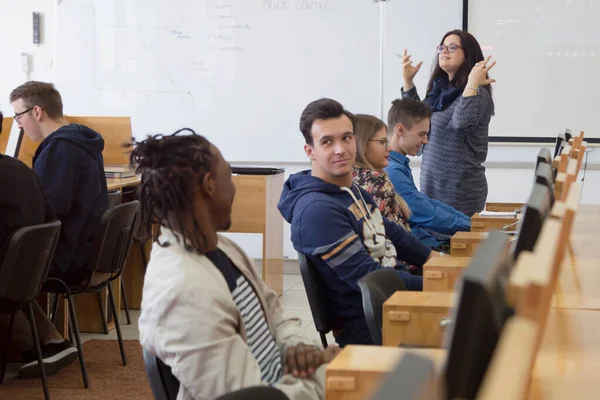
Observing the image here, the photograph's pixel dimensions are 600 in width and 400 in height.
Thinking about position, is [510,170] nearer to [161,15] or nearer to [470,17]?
[470,17]

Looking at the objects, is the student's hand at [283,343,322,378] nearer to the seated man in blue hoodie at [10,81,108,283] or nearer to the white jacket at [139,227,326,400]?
the white jacket at [139,227,326,400]

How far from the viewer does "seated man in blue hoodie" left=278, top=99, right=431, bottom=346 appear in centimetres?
260

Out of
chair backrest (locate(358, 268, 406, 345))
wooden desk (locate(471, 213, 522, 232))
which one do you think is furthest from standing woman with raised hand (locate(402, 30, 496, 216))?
chair backrest (locate(358, 268, 406, 345))

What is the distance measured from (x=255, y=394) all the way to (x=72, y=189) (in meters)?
2.81

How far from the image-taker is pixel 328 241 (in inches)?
103

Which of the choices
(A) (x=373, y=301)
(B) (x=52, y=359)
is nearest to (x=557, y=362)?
(A) (x=373, y=301)

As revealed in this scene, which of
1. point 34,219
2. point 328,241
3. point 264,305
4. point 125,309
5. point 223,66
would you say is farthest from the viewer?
point 223,66

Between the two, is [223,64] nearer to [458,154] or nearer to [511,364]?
[458,154]

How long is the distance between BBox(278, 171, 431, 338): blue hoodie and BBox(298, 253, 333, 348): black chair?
2 cm

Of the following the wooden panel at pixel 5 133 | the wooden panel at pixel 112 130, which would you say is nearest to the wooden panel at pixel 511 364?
the wooden panel at pixel 5 133

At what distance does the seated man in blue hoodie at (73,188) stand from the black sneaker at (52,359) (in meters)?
0.31

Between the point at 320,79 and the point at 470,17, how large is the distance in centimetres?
107

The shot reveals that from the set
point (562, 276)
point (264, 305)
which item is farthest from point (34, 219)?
point (562, 276)

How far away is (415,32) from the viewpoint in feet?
19.6
